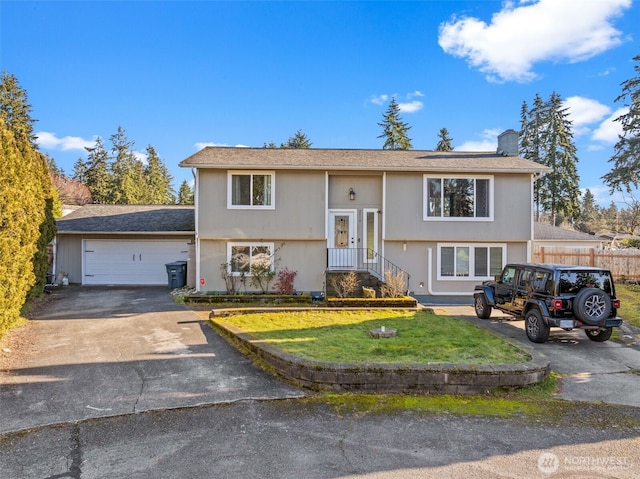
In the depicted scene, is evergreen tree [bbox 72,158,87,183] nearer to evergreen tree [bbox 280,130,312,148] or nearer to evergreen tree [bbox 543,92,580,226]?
evergreen tree [bbox 280,130,312,148]

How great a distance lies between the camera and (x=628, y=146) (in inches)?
1096

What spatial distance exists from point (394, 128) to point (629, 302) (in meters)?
31.9

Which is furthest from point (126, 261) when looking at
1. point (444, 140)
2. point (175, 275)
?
point (444, 140)

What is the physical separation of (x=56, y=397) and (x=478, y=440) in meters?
5.45

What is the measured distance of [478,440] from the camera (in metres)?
3.99

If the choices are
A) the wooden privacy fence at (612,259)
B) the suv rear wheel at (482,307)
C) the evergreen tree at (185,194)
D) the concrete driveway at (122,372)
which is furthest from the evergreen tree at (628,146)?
the evergreen tree at (185,194)

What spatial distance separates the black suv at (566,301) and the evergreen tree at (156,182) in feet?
147

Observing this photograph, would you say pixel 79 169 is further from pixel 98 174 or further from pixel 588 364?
pixel 588 364

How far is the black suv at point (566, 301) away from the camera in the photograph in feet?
24.6

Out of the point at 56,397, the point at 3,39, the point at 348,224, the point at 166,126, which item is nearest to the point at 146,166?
the point at 166,126

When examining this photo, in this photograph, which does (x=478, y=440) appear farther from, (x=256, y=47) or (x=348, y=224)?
(x=256, y=47)

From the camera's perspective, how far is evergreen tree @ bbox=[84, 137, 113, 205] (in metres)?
41.4

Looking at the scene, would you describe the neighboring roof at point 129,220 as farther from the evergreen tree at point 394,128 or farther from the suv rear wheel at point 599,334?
the evergreen tree at point 394,128

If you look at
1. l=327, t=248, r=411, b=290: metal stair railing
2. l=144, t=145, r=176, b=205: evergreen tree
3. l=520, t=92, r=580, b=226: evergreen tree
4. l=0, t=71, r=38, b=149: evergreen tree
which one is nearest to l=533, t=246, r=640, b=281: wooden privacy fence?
l=327, t=248, r=411, b=290: metal stair railing
